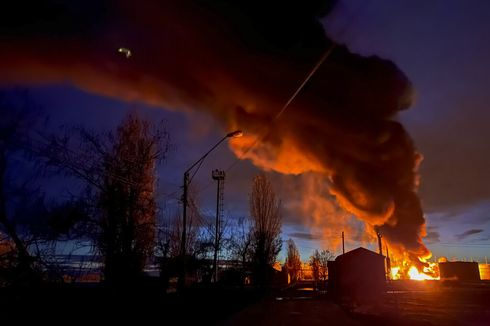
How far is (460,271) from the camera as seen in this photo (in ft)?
227

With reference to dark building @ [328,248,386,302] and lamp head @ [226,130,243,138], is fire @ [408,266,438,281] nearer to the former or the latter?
dark building @ [328,248,386,302]

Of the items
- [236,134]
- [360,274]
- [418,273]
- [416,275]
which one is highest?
[236,134]

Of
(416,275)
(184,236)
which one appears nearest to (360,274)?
(416,275)

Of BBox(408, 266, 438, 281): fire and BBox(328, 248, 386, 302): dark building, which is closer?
BBox(328, 248, 386, 302): dark building

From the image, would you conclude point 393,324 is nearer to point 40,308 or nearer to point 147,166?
point 40,308

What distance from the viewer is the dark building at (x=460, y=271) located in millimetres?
68812

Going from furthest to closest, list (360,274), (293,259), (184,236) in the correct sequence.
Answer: (293,259) → (360,274) → (184,236)

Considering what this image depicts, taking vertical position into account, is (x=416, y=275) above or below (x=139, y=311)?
above

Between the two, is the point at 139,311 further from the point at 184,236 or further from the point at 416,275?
the point at 416,275

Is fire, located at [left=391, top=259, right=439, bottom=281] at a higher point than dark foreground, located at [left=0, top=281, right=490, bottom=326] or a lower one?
higher

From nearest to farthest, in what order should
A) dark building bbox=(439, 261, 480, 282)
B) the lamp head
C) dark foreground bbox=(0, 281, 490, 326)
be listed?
dark foreground bbox=(0, 281, 490, 326), the lamp head, dark building bbox=(439, 261, 480, 282)

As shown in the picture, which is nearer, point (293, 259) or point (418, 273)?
point (418, 273)

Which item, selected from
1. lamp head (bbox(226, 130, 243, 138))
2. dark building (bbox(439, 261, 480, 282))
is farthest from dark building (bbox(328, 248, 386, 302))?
lamp head (bbox(226, 130, 243, 138))

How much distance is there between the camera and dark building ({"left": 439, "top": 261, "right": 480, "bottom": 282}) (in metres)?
68.8
